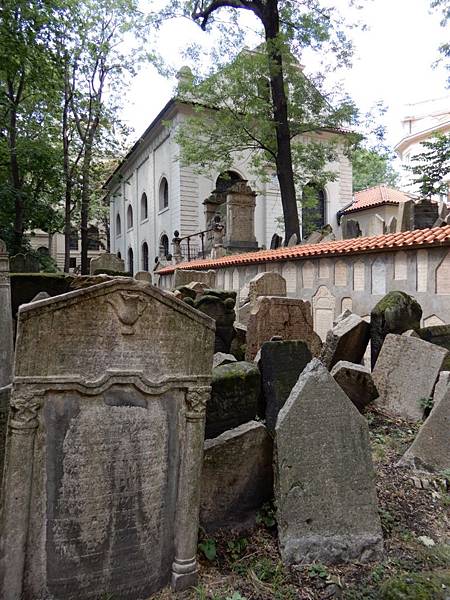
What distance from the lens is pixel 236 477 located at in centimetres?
288

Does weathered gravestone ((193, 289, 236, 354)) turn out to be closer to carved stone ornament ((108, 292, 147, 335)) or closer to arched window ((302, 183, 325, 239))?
carved stone ornament ((108, 292, 147, 335))

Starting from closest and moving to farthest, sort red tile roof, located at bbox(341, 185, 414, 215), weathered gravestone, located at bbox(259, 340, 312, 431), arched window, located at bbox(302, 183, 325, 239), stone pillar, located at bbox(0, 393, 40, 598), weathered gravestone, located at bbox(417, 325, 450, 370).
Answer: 1. stone pillar, located at bbox(0, 393, 40, 598)
2. weathered gravestone, located at bbox(259, 340, 312, 431)
3. weathered gravestone, located at bbox(417, 325, 450, 370)
4. arched window, located at bbox(302, 183, 325, 239)
5. red tile roof, located at bbox(341, 185, 414, 215)

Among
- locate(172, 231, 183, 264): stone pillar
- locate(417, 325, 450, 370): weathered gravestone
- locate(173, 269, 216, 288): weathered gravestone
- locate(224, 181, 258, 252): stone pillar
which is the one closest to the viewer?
locate(417, 325, 450, 370): weathered gravestone

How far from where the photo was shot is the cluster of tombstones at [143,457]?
2.06m

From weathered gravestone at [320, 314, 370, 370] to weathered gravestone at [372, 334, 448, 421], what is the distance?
0.50 metres

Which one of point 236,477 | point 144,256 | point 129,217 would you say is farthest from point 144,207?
point 236,477

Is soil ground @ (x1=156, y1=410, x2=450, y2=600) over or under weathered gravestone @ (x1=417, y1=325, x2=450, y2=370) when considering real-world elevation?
under

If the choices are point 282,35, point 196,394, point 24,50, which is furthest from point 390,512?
point 282,35

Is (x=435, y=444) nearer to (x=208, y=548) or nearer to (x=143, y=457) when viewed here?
(x=208, y=548)

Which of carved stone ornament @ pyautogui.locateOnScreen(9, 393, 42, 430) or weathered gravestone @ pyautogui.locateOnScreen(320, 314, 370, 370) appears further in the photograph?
weathered gravestone @ pyautogui.locateOnScreen(320, 314, 370, 370)

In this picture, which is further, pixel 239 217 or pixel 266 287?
pixel 239 217

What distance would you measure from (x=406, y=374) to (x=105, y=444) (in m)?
3.43

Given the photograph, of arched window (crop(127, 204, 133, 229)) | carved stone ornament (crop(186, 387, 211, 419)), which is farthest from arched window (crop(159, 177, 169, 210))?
carved stone ornament (crop(186, 387, 211, 419))

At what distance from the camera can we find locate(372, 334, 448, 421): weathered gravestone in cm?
440
